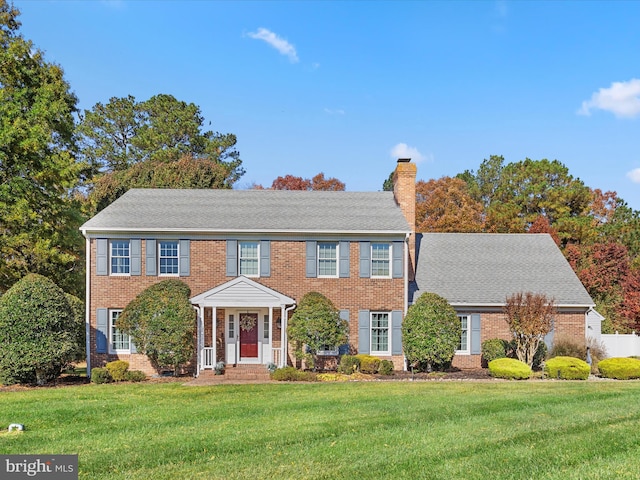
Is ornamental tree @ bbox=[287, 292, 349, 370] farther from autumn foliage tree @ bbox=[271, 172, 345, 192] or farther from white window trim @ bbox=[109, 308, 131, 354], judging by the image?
autumn foliage tree @ bbox=[271, 172, 345, 192]

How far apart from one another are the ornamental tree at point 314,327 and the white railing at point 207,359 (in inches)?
115

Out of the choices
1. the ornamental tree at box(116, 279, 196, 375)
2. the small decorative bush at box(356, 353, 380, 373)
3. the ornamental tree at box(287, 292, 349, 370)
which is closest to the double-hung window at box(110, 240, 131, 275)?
the ornamental tree at box(116, 279, 196, 375)

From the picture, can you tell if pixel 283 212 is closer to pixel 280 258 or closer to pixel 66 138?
pixel 280 258

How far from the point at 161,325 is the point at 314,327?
518 cm

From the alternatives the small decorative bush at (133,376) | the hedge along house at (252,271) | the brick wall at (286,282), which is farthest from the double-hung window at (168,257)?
the small decorative bush at (133,376)

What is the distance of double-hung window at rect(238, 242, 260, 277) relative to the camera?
2195 centimetres

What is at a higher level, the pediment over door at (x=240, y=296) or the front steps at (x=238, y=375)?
the pediment over door at (x=240, y=296)

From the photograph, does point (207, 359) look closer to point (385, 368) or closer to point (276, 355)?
point (276, 355)

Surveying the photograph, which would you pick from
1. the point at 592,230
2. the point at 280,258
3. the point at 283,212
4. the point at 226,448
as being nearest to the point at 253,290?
the point at 280,258

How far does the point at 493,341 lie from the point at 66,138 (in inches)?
813

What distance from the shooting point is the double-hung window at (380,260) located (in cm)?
2197

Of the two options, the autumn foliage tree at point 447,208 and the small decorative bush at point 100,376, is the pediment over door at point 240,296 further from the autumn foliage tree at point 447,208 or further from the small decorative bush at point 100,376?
the autumn foliage tree at point 447,208

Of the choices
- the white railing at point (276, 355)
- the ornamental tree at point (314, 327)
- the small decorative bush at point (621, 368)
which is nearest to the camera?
the small decorative bush at point (621, 368)

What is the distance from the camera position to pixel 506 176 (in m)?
43.1
